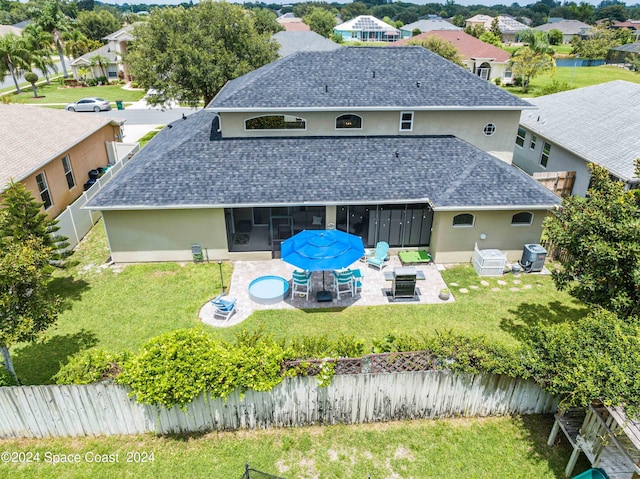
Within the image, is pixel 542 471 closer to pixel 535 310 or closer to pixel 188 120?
pixel 535 310

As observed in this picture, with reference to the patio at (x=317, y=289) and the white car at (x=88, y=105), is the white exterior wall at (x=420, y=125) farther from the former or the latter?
the white car at (x=88, y=105)

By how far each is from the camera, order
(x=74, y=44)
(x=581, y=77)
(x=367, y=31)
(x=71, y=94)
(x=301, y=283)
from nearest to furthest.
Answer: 1. (x=301, y=283)
2. (x=71, y=94)
3. (x=581, y=77)
4. (x=74, y=44)
5. (x=367, y=31)

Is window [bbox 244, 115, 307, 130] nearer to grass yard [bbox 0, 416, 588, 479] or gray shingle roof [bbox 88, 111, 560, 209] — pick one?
gray shingle roof [bbox 88, 111, 560, 209]

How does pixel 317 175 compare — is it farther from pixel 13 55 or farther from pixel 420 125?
pixel 13 55

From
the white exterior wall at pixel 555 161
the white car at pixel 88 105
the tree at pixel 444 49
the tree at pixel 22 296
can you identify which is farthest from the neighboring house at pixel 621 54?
the tree at pixel 22 296

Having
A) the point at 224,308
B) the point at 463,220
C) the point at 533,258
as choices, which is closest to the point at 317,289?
the point at 224,308
